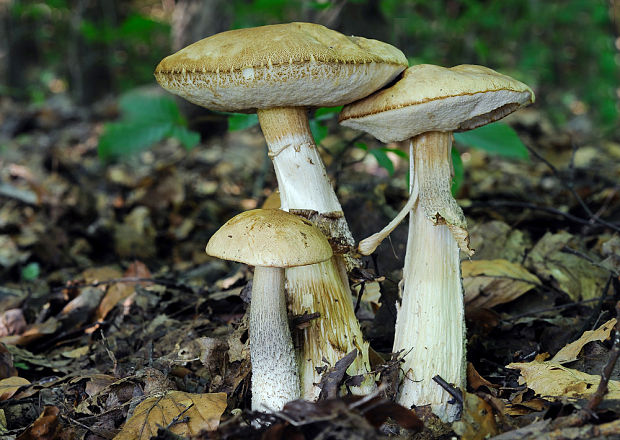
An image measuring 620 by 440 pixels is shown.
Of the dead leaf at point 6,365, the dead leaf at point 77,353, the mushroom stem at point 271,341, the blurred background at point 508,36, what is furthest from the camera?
the blurred background at point 508,36

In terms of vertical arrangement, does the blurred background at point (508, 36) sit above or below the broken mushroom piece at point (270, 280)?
above

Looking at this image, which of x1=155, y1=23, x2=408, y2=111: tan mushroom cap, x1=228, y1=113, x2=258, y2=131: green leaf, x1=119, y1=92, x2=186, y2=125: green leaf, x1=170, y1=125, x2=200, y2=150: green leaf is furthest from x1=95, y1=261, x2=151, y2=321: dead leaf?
x1=155, y1=23, x2=408, y2=111: tan mushroom cap

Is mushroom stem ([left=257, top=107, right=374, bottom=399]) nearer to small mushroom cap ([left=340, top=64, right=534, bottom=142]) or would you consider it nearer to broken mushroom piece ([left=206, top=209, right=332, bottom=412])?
broken mushroom piece ([left=206, top=209, right=332, bottom=412])

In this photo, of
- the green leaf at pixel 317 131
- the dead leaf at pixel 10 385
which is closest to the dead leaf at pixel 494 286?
the green leaf at pixel 317 131

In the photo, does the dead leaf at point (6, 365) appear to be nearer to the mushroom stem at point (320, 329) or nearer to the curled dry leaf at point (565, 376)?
the mushroom stem at point (320, 329)

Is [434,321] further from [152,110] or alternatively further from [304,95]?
[152,110]

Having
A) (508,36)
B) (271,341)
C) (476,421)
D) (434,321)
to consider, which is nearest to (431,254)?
(434,321)
